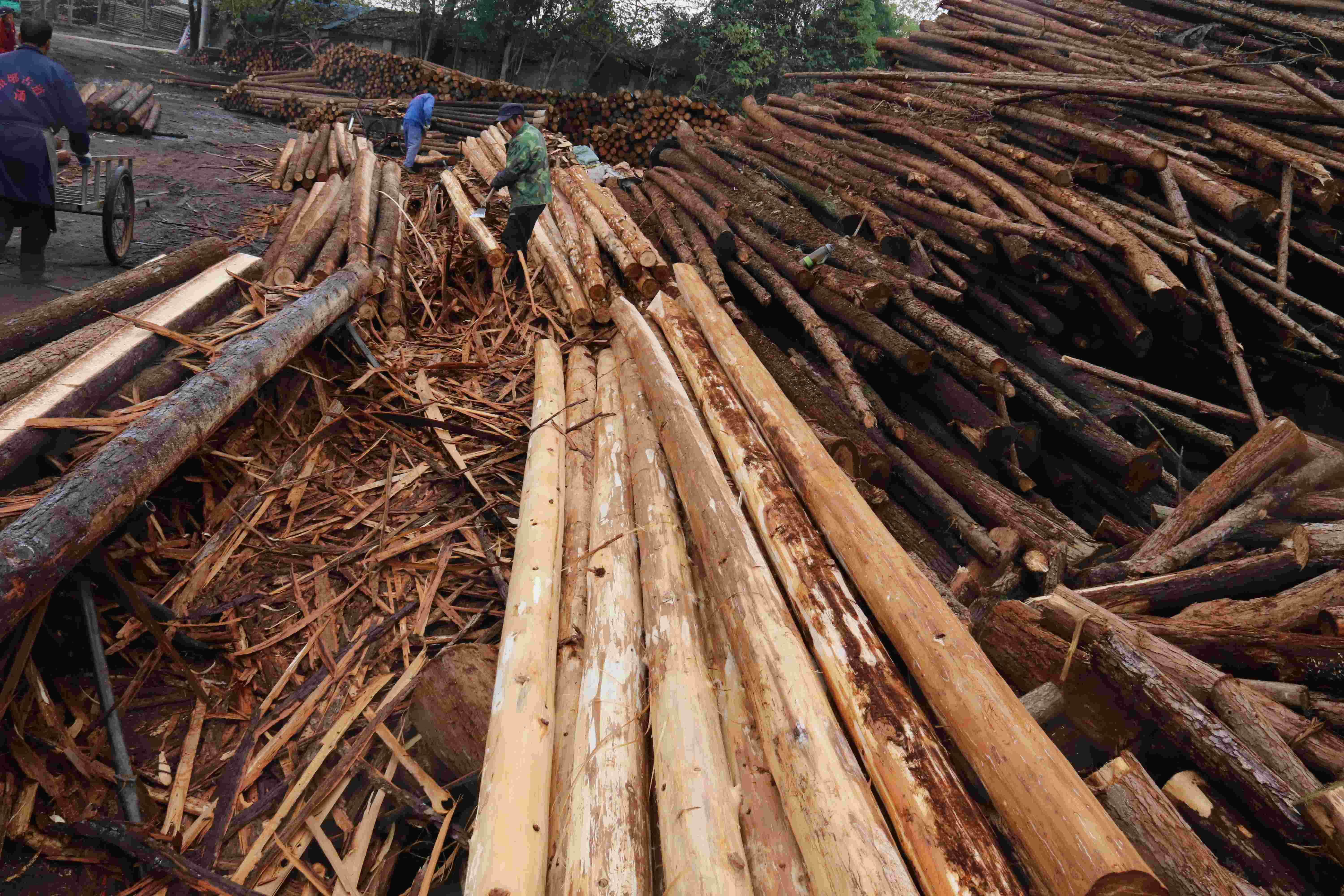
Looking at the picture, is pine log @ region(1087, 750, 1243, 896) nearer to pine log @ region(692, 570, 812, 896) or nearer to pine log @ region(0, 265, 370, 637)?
pine log @ region(692, 570, 812, 896)

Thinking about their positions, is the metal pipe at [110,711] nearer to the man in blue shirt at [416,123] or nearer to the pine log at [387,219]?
the pine log at [387,219]

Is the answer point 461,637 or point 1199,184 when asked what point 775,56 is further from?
point 461,637

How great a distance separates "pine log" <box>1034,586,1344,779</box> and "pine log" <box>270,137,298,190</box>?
1114 centimetres

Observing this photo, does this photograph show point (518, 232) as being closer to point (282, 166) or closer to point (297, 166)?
point (297, 166)

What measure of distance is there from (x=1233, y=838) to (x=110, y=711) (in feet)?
12.5

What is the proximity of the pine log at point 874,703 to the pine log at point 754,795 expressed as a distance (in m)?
0.29

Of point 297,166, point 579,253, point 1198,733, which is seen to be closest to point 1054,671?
point 1198,733

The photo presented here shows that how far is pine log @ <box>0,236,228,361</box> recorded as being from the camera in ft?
12.3

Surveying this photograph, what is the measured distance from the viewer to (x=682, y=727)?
2.09 meters

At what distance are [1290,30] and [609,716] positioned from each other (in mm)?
10574

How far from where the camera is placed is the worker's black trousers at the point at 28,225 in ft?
18.5

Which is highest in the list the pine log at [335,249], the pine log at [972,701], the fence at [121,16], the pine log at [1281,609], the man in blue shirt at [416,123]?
the fence at [121,16]

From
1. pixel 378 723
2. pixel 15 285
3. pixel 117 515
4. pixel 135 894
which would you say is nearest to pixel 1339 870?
pixel 378 723

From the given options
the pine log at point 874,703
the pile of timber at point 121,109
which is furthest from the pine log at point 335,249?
the pile of timber at point 121,109
